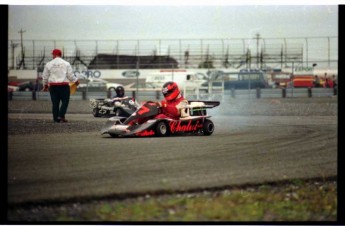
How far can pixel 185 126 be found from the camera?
1150cm

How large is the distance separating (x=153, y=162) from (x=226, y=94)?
6.70m

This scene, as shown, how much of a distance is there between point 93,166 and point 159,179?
99 cm

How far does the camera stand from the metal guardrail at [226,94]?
11266 mm

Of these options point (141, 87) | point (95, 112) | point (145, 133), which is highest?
point (141, 87)

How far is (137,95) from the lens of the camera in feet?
44.1

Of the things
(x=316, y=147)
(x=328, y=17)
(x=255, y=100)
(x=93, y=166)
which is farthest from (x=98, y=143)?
(x=255, y=100)

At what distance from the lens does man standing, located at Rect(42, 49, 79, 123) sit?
1084cm

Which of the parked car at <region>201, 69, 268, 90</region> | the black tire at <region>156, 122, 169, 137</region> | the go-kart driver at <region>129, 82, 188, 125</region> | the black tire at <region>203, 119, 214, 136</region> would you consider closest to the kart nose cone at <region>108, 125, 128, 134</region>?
the go-kart driver at <region>129, 82, 188, 125</region>

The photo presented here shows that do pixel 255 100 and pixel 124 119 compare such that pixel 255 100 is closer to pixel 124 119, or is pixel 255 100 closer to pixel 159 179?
pixel 124 119

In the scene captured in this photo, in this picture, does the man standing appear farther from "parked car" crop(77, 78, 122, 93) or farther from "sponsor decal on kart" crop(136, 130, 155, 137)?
"sponsor decal on kart" crop(136, 130, 155, 137)

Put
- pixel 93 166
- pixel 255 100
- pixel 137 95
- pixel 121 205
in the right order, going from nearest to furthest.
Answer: pixel 121 205 → pixel 93 166 → pixel 137 95 → pixel 255 100

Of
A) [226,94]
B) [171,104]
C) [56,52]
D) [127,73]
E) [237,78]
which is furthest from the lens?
[226,94]

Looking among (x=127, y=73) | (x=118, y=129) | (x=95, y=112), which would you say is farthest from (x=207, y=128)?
(x=95, y=112)

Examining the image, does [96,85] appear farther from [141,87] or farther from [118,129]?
[118,129]
